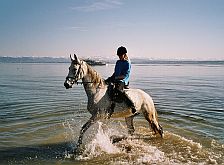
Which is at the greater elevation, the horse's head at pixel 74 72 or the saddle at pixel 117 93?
the horse's head at pixel 74 72

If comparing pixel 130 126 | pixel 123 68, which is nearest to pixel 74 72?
pixel 123 68

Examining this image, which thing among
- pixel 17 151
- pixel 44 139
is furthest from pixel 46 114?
pixel 17 151

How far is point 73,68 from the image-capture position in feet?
30.6

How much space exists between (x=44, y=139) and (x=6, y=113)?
504cm

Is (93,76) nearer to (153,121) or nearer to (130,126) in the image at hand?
(130,126)

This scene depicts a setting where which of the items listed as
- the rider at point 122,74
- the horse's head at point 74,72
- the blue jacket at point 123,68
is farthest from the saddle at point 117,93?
the horse's head at point 74,72

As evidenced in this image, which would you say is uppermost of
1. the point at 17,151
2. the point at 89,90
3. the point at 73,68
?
the point at 73,68

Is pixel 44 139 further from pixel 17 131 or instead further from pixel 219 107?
pixel 219 107

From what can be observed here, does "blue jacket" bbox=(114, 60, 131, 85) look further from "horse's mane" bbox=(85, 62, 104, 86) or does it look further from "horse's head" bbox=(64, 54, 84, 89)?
"horse's head" bbox=(64, 54, 84, 89)

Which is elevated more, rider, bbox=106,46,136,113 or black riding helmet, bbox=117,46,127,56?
black riding helmet, bbox=117,46,127,56

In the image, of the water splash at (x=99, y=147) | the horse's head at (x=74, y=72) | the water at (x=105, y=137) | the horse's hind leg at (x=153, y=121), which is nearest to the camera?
the horse's head at (x=74, y=72)

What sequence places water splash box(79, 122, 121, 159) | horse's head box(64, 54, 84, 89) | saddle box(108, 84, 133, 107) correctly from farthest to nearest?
saddle box(108, 84, 133, 107)
water splash box(79, 122, 121, 159)
horse's head box(64, 54, 84, 89)

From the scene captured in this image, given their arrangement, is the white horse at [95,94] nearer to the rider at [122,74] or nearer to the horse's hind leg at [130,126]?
the rider at [122,74]

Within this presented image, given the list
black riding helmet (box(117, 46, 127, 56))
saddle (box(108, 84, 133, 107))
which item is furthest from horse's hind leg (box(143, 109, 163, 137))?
black riding helmet (box(117, 46, 127, 56))
